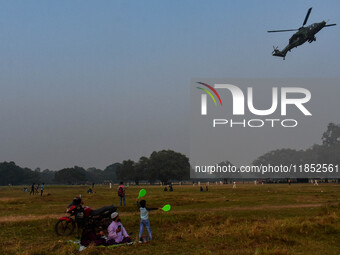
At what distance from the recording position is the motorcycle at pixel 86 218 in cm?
1499

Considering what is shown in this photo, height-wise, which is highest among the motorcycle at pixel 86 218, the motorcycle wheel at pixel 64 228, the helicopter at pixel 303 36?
the helicopter at pixel 303 36

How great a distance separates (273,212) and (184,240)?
1013 cm

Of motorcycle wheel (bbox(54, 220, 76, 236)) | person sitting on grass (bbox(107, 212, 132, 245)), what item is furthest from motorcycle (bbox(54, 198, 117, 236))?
person sitting on grass (bbox(107, 212, 132, 245))

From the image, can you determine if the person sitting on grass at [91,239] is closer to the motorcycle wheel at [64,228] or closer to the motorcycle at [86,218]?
the motorcycle at [86,218]

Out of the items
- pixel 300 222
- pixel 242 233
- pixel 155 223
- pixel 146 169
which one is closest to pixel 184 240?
pixel 242 233

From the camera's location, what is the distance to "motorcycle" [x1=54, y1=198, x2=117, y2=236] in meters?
15.0

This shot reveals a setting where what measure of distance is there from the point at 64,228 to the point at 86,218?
4.69 feet

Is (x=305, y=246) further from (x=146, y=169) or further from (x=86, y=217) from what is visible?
(x=146, y=169)

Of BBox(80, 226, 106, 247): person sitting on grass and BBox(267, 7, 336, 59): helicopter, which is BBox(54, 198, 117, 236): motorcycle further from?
BBox(267, 7, 336, 59): helicopter

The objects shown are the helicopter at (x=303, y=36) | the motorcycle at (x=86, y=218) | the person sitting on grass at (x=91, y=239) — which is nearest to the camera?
the person sitting on grass at (x=91, y=239)

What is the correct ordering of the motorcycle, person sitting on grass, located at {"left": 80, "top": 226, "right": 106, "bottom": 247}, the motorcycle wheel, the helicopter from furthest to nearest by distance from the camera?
the helicopter, the motorcycle wheel, the motorcycle, person sitting on grass, located at {"left": 80, "top": 226, "right": 106, "bottom": 247}

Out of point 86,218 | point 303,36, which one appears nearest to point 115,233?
point 86,218

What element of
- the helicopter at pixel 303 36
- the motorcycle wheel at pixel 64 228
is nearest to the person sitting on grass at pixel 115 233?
the motorcycle wheel at pixel 64 228

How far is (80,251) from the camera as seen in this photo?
1226 centimetres
